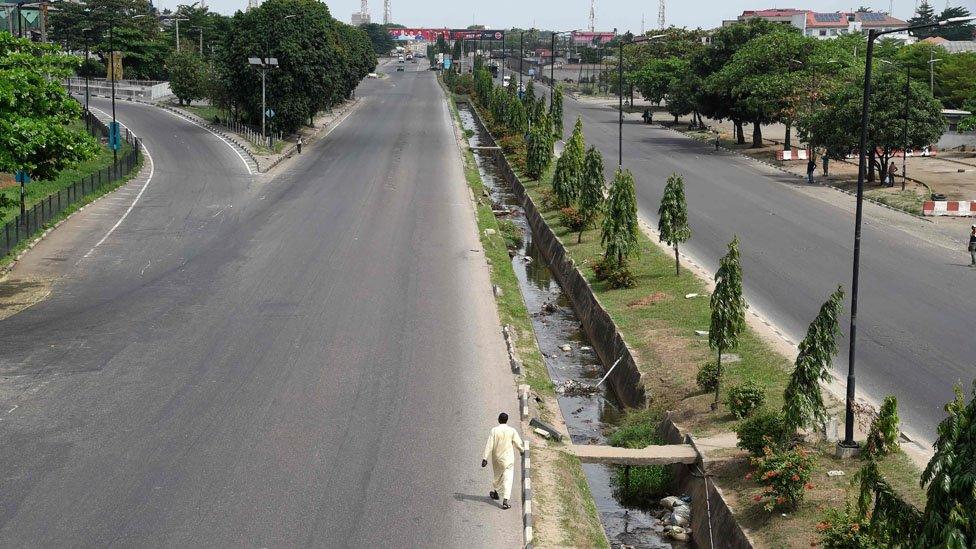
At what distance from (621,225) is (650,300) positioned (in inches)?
169

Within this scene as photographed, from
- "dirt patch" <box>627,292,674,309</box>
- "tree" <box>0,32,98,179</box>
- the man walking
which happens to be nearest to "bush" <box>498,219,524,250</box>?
"dirt patch" <box>627,292,674,309</box>

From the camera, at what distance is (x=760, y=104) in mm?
73188

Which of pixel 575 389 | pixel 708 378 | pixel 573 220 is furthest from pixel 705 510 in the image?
pixel 573 220

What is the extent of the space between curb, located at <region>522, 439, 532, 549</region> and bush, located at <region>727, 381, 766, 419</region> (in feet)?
17.7

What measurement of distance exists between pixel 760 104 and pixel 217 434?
59589 mm

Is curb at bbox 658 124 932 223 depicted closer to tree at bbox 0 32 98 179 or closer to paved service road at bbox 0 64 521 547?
paved service road at bbox 0 64 521 547

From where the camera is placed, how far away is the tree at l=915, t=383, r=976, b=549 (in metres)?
9.86

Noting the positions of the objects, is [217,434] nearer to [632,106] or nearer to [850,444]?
[850,444]

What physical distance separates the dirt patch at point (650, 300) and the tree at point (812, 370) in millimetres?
13737

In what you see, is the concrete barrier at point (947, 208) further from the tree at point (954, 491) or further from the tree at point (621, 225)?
the tree at point (954, 491)

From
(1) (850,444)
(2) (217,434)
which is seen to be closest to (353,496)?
(2) (217,434)

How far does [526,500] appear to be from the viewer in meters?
16.9

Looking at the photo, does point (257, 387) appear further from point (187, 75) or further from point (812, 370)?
point (187, 75)

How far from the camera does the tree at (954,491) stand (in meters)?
9.86
